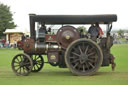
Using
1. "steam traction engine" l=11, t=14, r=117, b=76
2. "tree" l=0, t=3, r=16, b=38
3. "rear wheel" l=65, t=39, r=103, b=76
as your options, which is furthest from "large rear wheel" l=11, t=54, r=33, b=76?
"tree" l=0, t=3, r=16, b=38

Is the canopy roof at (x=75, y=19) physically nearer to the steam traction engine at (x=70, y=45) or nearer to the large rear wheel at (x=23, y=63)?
the steam traction engine at (x=70, y=45)

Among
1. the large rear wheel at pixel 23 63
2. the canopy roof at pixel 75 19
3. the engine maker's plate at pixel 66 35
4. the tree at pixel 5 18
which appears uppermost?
the tree at pixel 5 18

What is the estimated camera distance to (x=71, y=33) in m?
10.2

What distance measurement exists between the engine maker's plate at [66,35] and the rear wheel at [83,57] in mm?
350

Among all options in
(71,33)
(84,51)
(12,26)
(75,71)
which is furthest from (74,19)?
(12,26)

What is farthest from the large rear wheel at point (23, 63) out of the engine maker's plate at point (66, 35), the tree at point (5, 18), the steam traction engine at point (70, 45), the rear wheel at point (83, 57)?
the tree at point (5, 18)

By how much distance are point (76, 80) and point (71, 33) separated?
205 centimetres

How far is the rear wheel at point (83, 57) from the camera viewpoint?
32.3 feet

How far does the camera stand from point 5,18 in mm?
50906

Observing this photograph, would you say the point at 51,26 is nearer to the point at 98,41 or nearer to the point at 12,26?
the point at 98,41

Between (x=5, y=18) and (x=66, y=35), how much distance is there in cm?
4239

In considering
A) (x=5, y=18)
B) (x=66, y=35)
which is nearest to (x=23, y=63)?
(x=66, y=35)

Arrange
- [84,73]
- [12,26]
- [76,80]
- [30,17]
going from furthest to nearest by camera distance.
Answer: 1. [12,26]
2. [30,17]
3. [84,73]
4. [76,80]

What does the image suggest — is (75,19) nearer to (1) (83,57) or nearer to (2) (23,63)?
(1) (83,57)
